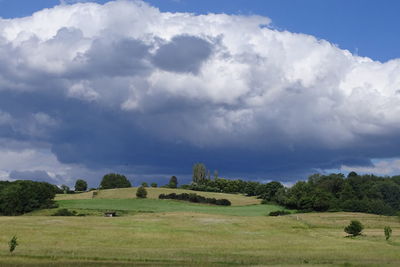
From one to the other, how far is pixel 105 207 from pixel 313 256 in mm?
102084

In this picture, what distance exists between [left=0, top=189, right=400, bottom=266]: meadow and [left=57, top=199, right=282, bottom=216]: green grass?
53.4 feet

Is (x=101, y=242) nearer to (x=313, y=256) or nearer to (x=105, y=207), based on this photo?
(x=313, y=256)

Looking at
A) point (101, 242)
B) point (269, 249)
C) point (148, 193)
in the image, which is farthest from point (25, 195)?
point (269, 249)

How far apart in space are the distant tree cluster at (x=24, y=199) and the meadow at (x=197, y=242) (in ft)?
81.3

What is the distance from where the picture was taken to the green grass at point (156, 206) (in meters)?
153

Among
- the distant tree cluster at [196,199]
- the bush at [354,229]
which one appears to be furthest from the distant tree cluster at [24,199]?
the bush at [354,229]

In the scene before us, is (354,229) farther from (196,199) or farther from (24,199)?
(24,199)

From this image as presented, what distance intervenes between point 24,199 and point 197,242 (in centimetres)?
9012

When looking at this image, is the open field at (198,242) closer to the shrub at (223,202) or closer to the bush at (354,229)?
the bush at (354,229)

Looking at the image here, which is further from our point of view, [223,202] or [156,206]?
[223,202]

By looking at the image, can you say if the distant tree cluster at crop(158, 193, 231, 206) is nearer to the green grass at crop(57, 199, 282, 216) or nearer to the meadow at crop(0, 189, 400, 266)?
the green grass at crop(57, 199, 282, 216)

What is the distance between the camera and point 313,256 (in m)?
61.4

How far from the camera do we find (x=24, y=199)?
156 m

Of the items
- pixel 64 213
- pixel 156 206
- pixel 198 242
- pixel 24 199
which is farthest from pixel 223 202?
pixel 198 242
